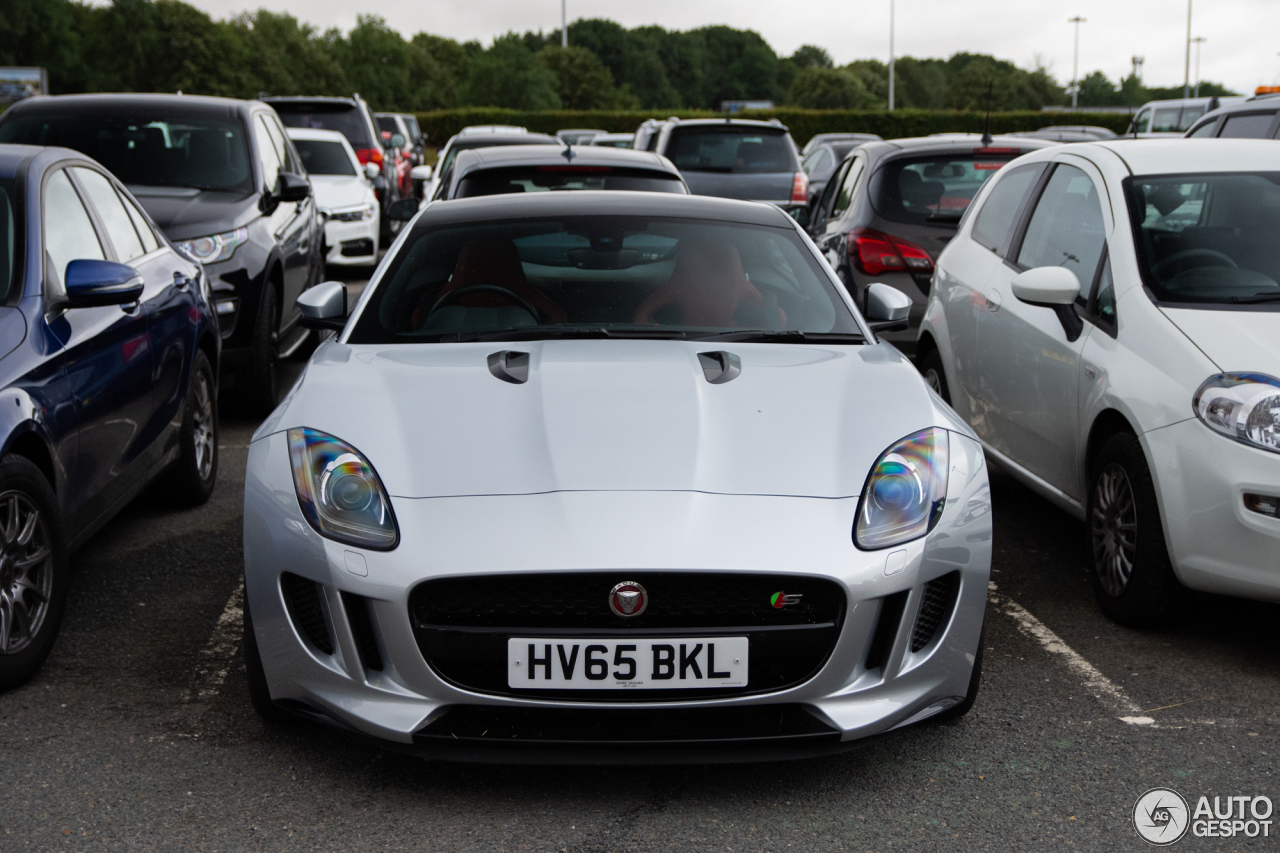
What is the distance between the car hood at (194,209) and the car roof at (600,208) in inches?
116

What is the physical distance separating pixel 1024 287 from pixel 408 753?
2793 mm

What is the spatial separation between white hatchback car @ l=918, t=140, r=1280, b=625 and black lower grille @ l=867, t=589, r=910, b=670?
1336mm

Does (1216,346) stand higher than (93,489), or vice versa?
(1216,346)

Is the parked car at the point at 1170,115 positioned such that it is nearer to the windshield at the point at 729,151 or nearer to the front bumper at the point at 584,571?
the windshield at the point at 729,151

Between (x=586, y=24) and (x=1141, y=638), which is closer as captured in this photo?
(x=1141, y=638)

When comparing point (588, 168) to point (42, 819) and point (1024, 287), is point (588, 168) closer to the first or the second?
point (1024, 287)

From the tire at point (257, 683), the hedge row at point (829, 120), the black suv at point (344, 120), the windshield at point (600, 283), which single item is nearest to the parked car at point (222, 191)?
the windshield at point (600, 283)

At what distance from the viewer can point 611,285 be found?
4273mm

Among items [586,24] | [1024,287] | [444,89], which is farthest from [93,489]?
[586,24]

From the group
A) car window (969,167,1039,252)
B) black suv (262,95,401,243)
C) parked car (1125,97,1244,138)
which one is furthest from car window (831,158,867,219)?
parked car (1125,97,1244,138)

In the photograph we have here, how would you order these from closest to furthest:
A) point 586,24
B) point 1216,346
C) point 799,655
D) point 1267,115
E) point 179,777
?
point 799,655, point 179,777, point 1216,346, point 1267,115, point 586,24

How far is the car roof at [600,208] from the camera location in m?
4.47

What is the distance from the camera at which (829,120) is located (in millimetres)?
51906

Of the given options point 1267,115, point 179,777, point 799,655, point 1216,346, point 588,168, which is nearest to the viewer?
point 799,655
